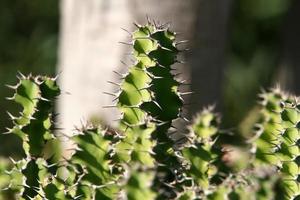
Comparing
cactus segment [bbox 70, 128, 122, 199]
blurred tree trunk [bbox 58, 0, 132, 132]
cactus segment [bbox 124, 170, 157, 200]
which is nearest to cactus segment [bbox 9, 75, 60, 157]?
cactus segment [bbox 70, 128, 122, 199]

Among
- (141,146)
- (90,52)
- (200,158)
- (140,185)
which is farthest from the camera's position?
(90,52)

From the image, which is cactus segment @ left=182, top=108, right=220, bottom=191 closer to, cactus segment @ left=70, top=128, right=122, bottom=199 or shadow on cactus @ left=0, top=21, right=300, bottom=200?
shadow on cactus @ left=0, top=21, right=300, bottom=200

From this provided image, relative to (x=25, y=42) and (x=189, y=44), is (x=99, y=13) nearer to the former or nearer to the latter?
(x=189, y=44)

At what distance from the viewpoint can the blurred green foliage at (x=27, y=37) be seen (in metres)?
9.23

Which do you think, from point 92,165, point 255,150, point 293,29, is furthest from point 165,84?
point 293,29

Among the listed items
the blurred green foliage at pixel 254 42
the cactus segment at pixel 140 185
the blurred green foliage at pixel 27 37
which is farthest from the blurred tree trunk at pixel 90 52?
the blurred green foliage at pixel 254 42

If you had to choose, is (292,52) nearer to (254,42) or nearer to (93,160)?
(254,42)

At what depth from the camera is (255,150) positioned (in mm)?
2111

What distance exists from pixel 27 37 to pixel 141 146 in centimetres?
869

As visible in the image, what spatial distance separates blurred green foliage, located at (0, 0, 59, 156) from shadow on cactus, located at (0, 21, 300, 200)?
6.85 m

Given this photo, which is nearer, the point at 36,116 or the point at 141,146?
the point at 141,146

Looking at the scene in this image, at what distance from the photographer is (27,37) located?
10.2 m

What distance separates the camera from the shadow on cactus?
1718 millimetres

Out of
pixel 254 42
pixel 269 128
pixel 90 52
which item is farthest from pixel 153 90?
pixel 254 42
